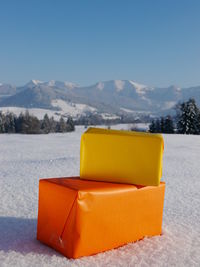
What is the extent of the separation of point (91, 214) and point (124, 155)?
0.80m

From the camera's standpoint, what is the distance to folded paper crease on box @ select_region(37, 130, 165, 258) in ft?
10.3

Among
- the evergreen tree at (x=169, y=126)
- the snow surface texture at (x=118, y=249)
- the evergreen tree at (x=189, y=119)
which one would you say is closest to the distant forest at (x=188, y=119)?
the evergreen tree at (x=189, y=119)

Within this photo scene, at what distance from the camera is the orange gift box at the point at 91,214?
3135 millimetres

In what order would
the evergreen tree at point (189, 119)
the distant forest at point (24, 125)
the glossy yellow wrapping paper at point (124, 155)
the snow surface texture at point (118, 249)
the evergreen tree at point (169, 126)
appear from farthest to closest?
the distant forest at point (24, 125) → the evergreen tree at point (169, 126) → the evergreen tree at point (189, 119) → the glossy yellow wrapping paper at point (124, 155) → the snow surface texture at point (118, 249)

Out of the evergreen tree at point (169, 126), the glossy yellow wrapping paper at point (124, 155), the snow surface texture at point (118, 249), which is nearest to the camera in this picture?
the snow surface texture at point (118, 249)

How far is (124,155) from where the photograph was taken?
3588 millimetres

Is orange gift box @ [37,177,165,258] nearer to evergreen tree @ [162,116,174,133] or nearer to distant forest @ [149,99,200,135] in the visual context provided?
distant forest @ [149,99,200,135]

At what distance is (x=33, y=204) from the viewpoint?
5.35 meters

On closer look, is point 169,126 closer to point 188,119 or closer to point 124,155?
point 188,119

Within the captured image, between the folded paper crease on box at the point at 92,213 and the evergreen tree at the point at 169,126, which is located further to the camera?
the evergreen tree at the point at 169,126

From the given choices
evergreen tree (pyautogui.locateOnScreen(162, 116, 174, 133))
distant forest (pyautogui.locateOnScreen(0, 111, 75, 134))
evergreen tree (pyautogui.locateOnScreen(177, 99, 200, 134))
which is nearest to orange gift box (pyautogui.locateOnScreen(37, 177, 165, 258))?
evergreen tree (pyautogui.locateOnScreen(177, 99, 200, 134))

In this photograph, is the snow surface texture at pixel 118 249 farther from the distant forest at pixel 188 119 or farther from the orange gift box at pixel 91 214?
the distant forest at pixel 188 119

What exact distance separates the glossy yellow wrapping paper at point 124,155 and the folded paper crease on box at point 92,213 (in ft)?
0.21

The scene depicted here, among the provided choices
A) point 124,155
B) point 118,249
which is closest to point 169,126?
point 124,155
